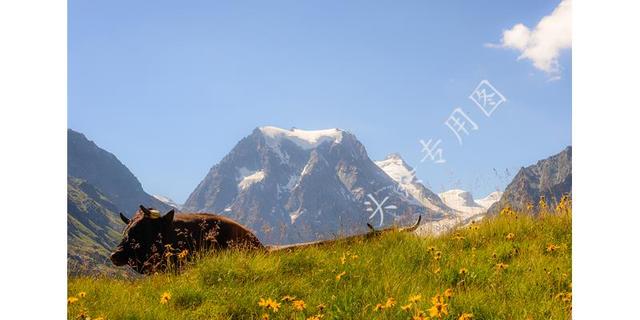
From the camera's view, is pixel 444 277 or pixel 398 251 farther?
pixel 398 251

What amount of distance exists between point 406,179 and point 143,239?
4570 millimetres

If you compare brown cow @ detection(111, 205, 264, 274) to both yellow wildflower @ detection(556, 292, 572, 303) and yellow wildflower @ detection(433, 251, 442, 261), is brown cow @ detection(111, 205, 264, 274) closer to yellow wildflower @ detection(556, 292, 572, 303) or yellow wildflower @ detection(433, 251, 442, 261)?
yellow wildflower @ detection(433, 251, 442, 261)

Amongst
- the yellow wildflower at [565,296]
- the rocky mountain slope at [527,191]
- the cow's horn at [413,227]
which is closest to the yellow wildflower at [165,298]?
the yellow wildflower at [565,296]

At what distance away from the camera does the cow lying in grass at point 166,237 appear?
1023 cm

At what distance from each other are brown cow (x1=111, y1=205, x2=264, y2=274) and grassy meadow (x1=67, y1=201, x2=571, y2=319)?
149 cm
